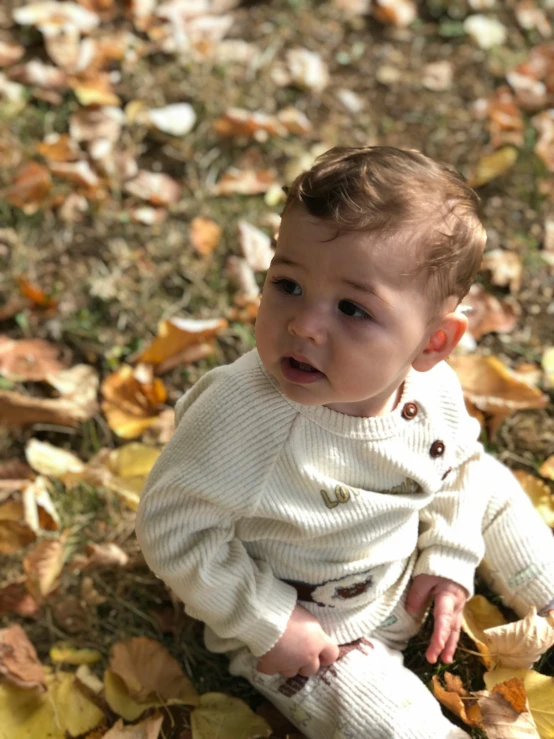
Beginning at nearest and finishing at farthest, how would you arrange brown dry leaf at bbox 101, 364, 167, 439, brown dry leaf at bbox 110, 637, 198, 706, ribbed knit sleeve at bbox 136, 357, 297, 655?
ribbed knit sleeve at bbox 136, 357, 297, 655 → brown dry leaf at bbox 110, 637, 198, 706 → brown dry leaf at bbox 101, 364, 167, 439

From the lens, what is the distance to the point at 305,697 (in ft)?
4.89

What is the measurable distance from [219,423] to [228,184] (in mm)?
1354

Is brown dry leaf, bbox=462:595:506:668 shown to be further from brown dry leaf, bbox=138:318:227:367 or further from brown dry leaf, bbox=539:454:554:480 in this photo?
brown dry leaf, bbox=138:318:227:367

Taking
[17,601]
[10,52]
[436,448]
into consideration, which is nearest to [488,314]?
[436,448]

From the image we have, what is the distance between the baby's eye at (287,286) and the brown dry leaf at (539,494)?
0.87 m

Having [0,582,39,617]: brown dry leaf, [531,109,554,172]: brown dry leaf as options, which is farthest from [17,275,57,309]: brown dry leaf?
[531,109,554,172]: brown dry leaf

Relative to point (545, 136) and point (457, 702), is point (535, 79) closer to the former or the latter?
point (545, 136)

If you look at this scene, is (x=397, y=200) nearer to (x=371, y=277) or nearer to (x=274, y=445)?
(x=371, y=277)

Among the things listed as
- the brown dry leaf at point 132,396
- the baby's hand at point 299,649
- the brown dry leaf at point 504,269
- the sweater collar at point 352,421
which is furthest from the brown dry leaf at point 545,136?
the baby's hand at point 299,649

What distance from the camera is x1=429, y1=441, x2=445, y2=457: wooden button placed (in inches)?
57.1

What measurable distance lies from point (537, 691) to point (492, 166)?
5.17 ft

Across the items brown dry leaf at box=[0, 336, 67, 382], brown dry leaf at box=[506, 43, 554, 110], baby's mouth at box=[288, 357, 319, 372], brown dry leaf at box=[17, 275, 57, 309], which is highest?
baby's mouth at box=[288, 357, 319, 372]

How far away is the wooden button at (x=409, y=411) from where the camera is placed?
141cm

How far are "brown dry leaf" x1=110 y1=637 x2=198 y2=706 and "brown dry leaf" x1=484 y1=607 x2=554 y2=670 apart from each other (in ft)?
1.85
